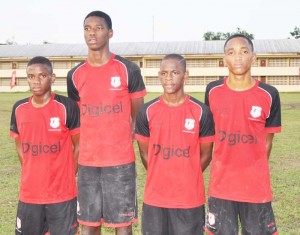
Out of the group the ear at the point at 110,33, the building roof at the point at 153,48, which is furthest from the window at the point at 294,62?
the ear at the point at 110,33

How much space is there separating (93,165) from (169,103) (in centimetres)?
89

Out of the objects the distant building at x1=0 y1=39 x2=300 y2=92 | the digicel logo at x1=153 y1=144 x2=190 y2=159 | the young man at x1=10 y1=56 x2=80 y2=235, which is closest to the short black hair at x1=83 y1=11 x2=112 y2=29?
the young man at x1=10 y1=56 x2=80 y2=235

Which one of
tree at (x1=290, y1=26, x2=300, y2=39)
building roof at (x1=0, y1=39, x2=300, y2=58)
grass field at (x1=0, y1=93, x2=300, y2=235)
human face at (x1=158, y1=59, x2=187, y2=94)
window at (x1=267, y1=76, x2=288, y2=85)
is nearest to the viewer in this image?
human face at (x1=158, y1=59, x2=187, y2=94)

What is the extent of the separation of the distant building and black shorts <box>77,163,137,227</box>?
3765 centimetres

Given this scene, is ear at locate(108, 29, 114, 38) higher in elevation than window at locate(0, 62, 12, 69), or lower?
lower

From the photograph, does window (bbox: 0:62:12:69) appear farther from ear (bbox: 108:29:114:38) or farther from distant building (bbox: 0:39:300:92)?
ear (bbox: 108:29:114:38)

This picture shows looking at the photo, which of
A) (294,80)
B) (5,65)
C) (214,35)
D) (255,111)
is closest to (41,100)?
(255,111)

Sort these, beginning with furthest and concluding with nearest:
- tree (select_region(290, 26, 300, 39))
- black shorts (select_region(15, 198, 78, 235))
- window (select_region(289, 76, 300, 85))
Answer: tree (select_region(290, 26, 300, 39))
window (select_region(289, 76, 300, 85))
black shorts (select_region(15, 198, 78, 235))

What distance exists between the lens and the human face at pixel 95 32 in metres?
3.92

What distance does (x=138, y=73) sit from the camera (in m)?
4.00

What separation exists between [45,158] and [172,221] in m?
1.25

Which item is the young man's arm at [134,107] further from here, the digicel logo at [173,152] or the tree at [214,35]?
the tree at [214,35]

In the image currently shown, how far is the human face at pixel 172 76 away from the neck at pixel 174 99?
4 centimetres

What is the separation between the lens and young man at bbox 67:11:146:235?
383cm
